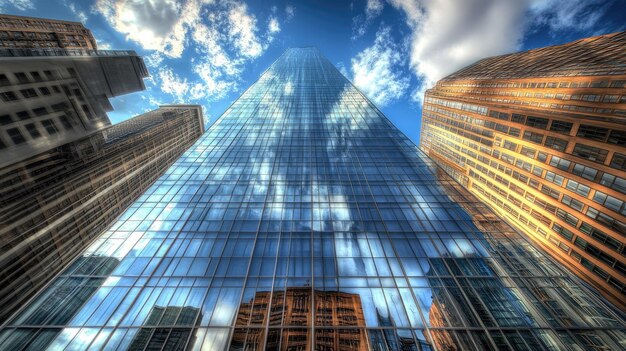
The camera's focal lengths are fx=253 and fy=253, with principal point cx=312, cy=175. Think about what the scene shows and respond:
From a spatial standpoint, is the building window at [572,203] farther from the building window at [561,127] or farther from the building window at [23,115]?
the building window at [23,115]

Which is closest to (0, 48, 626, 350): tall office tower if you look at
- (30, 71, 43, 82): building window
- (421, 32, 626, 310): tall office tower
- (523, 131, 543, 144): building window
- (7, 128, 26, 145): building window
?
(7, 128, 26, 145): building window

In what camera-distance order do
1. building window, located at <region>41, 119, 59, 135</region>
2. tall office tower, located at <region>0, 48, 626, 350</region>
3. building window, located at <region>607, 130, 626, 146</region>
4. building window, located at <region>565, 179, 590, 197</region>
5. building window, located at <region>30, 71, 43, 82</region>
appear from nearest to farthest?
1. tall office tower, located at <region>0, 48, 626, 350</region>
2. building window, located at <region>607, 130, 626, 146</region>
3. building window, located at <region>565, 179, 590, 197</region>
4. building window, located at <region>30, 71, 43, 82</region>
5. building window, located at <region>41, 119, 59, 135</region>

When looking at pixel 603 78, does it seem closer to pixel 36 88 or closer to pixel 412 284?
pixel 412 284

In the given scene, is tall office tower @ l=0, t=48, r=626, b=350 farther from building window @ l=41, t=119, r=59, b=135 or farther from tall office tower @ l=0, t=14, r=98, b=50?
tall office tower @ l=0, t=14, r=98, b=50

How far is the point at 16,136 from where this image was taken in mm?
41188

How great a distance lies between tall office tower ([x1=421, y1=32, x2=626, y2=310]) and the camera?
41.2 m

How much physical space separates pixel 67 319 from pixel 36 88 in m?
47.0

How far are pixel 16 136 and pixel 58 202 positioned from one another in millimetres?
19345

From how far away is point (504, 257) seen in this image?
2727cm

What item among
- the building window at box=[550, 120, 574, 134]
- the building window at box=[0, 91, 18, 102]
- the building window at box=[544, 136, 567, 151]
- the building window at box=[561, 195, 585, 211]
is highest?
the building window at box=[0, 91, 18, 102]

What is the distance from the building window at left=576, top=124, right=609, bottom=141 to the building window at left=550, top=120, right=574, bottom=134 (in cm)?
225

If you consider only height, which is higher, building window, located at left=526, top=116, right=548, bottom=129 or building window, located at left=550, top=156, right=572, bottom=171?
building window, located at left=526, top=116, right=548, bottom=129

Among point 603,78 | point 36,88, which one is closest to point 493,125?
Result: point 603,78

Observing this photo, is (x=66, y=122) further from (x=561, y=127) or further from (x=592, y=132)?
(x=561, y=127)
